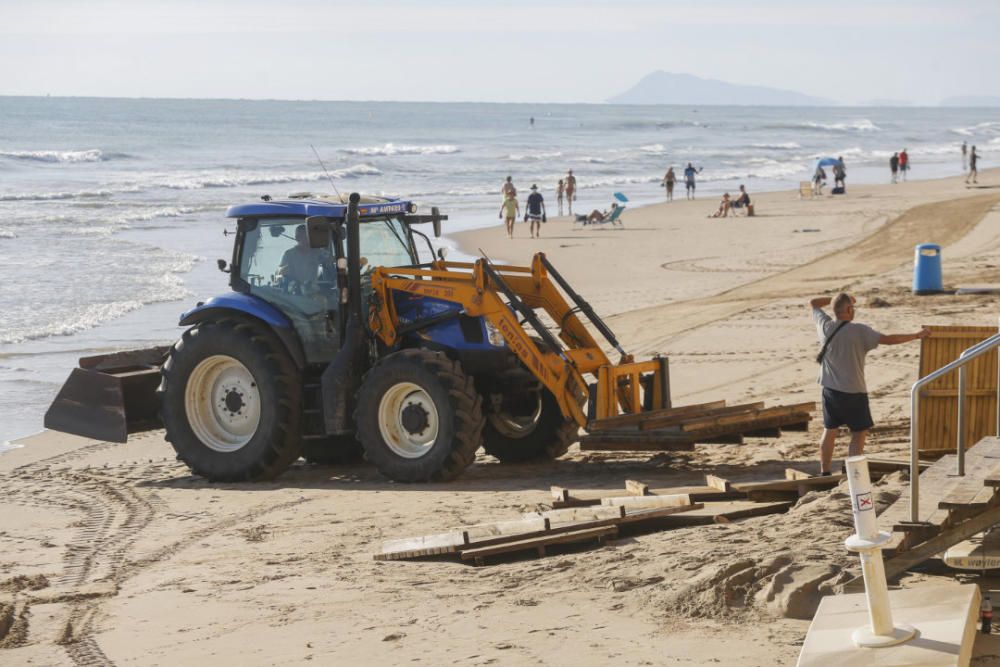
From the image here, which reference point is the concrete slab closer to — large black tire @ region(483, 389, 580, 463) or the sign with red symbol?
the sign with red symbol

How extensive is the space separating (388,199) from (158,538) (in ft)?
11.2

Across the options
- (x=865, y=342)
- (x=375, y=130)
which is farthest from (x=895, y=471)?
(x=375, y=130)

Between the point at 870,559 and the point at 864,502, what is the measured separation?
→ 235 millimetres

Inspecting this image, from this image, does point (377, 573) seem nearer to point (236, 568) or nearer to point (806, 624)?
point (236, 568)

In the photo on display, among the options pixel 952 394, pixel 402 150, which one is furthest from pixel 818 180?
pixel 402 150

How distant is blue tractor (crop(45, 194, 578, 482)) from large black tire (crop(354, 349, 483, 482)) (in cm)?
1

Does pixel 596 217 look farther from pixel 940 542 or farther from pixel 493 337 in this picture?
pixel 940 542

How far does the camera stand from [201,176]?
5288 cm

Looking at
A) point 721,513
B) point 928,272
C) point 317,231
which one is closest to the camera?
point 721,513

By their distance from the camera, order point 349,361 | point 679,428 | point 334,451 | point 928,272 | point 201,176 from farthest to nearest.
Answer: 1. point 201,176
2. point 928,272
3. point 334,451
4. point 349,361
5. point 679,428

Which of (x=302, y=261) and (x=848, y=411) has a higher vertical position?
(x=302, y=261)

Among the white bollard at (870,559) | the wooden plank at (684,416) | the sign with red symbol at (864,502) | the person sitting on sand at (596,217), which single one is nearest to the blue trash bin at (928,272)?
the wooden plank at (684,416)

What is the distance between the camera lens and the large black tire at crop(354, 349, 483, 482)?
986cm

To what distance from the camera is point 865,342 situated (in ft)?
28.7
